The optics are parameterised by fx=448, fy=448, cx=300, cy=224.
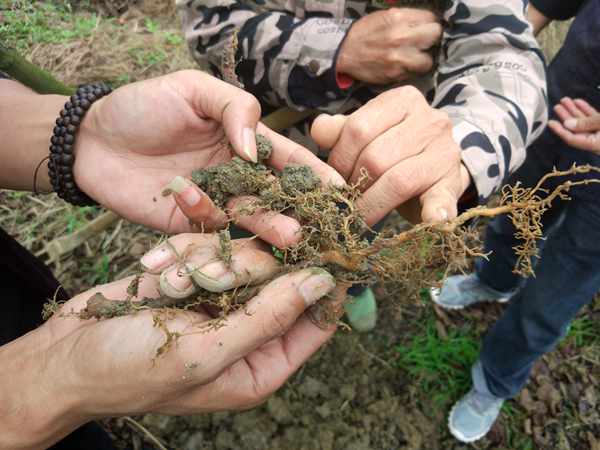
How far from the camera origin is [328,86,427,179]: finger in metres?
1.24

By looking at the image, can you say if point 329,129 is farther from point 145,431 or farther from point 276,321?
point 145,431

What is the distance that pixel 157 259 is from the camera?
1139 mm

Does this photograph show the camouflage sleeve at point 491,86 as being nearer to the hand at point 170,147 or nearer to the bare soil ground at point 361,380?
the hand at point 170,147

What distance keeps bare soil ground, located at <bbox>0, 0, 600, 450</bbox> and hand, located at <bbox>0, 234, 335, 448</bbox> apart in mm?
1103

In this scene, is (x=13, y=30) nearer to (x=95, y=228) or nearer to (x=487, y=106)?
(x=95, y=228)

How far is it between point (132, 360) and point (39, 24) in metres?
1.83

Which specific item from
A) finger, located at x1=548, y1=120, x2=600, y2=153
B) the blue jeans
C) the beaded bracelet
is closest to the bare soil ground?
the blue jeans

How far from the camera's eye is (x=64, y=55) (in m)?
2.80

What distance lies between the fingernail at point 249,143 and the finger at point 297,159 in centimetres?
15

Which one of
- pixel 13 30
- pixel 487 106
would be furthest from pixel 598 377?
pixel 13 30

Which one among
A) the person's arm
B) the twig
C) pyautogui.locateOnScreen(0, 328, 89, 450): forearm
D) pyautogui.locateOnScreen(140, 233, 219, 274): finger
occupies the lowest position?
the twig

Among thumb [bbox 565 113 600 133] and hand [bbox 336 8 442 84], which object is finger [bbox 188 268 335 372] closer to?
hand [bbox 336 8 442 84]

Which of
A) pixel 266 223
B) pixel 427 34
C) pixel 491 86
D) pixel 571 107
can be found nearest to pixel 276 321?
pixel 266 223

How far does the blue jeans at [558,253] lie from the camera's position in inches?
65.5
